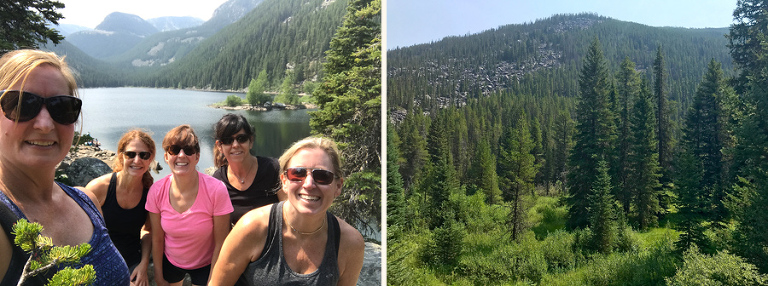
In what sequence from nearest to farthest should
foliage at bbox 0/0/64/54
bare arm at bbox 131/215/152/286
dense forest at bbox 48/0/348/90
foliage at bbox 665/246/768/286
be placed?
1. bare arm at bbox 131/215/152/286
2. foliage at bbox 0/0/64/54
3. dense forest at bbox 48/0/348/90
4. foliage at bbox 665/246/768/286

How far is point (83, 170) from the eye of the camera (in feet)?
9.20

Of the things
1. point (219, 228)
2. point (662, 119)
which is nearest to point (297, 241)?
point (219, 228)

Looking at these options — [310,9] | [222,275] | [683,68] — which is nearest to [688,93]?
[683,68]

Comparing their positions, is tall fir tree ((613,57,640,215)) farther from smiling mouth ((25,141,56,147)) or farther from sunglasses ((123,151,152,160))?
smiling mouth ((25,141,56,147))

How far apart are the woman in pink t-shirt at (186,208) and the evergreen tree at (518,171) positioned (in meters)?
4.67

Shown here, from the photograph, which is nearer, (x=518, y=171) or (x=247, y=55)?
(x=247, y=55)

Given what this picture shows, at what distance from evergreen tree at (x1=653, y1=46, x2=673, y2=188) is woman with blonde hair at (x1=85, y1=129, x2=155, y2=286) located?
15.0ft

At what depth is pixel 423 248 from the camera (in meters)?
6.79

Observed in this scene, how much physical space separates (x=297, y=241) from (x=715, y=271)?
408cm

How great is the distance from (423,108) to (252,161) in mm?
5290

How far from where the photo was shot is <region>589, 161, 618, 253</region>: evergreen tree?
4.79 m

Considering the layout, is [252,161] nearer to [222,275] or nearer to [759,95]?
[222,275]

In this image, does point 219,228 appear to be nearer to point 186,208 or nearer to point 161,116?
→ point 186,208

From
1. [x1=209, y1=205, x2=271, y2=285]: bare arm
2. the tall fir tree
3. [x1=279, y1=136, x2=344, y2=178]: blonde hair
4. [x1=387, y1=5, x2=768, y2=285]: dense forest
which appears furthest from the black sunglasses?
the tall fir tree
